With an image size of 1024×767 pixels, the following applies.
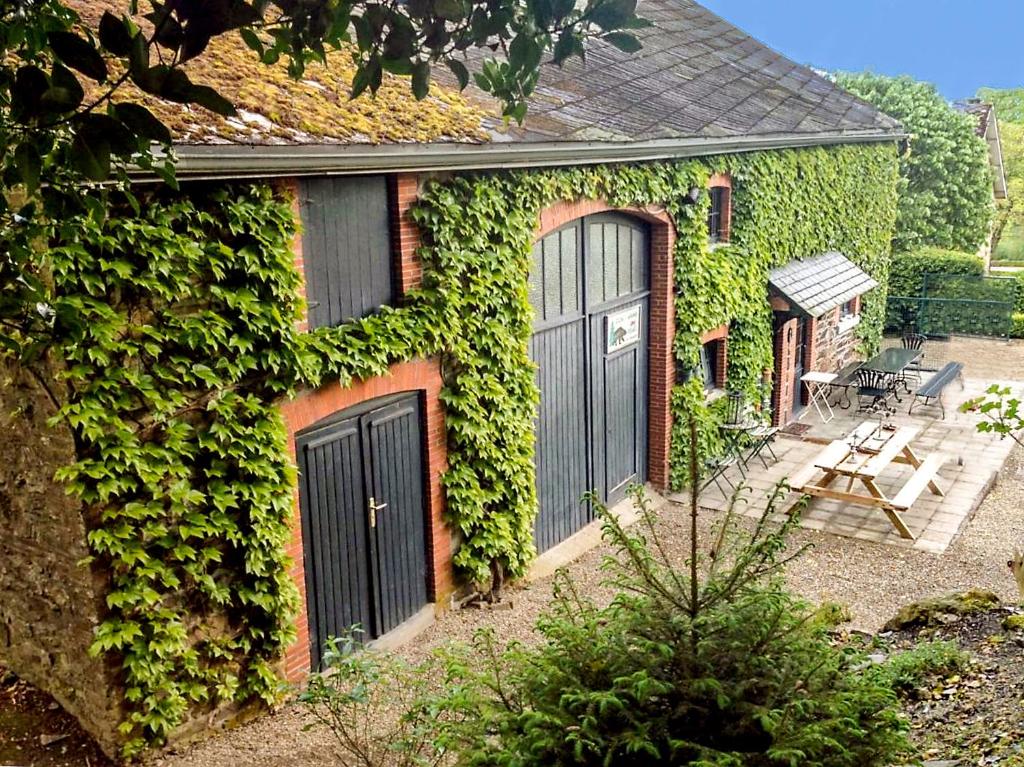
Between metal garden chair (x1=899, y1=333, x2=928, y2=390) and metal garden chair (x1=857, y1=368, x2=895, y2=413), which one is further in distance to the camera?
metal garden chair (x1=899, y1=333, x2=928, y2=390)

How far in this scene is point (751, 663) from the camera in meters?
3.66

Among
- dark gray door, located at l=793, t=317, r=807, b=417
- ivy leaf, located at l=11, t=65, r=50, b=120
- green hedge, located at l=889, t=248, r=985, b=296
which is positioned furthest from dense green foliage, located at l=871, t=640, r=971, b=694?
green hedge, located at l=889, t=248, r=985, b=296

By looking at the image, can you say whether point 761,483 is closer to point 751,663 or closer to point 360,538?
point 360,538

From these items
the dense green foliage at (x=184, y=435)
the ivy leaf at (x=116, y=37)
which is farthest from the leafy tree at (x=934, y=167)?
the ivy leaf at (x=116, y=37)

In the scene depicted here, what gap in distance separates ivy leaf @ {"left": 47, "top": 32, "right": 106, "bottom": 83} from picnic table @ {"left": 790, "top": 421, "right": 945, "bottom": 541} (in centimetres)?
953

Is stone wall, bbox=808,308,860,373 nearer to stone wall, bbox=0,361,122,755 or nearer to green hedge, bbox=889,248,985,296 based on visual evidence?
green hedge, bbox=889,248,985,296

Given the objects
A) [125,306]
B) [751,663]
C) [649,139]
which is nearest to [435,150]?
[125,306]

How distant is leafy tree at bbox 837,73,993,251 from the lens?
78.7 ft

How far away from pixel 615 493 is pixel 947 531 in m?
3.90

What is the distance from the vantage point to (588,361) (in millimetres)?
10570

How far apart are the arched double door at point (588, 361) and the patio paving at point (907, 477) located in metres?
1.60

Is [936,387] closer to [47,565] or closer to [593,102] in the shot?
[593,102]

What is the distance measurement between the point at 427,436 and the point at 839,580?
15.6 feet

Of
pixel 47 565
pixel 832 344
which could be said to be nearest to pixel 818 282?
pixel 832 344
